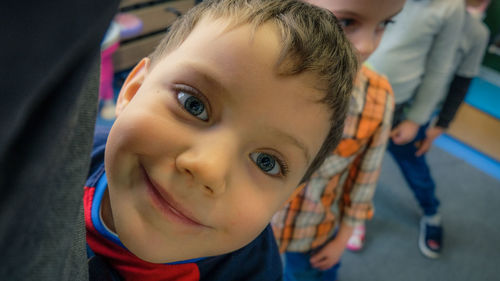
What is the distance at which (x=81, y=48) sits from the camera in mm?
176

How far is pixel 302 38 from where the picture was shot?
456mm

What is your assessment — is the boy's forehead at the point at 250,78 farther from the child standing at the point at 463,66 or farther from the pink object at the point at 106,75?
the pink object at the point at 106,75

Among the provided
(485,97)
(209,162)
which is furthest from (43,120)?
(485,97)

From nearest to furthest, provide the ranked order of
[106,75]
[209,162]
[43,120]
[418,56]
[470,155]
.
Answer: [43,120] < [209,162] < [418,56] < [106,75] < [470,155]

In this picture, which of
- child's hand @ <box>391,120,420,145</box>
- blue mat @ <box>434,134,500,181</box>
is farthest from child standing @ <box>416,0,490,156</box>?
blue mat @ <box>434,134,500,181</box>

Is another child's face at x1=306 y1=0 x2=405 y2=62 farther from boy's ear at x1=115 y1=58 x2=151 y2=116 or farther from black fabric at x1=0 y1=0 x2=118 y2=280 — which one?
black fabric at x1=0 y1=0 x2=118 y2=280

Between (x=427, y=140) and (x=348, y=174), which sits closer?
(x=348, y=174)

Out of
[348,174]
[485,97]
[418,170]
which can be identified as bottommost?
[485,97]

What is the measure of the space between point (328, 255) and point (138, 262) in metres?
0.77

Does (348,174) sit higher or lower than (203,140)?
lower

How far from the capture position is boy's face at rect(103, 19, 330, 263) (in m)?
0.40

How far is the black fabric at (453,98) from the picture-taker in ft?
5.10

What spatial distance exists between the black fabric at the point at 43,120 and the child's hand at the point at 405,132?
150cm

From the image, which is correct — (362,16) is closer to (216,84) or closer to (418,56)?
(216,84)
